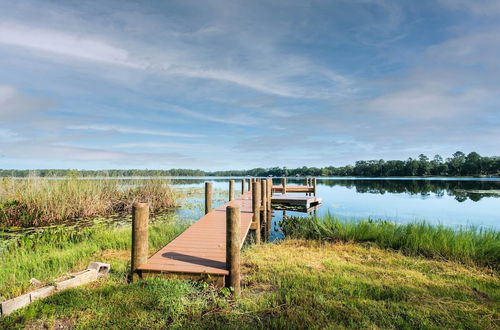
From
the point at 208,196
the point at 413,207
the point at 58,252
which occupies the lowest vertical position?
the point at 413,207

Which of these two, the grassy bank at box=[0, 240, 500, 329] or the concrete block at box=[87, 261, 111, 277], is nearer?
the grassy bank at box=[0, 240, 500, 329]

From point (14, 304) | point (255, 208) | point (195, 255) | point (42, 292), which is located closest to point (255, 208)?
point (255, 208)

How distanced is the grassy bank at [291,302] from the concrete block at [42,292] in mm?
209

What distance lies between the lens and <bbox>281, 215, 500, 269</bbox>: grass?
675 centimetres

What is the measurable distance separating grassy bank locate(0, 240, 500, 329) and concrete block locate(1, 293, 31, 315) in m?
0.14

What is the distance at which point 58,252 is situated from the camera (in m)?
7.18

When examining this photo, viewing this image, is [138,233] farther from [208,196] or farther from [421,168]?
[421,168]

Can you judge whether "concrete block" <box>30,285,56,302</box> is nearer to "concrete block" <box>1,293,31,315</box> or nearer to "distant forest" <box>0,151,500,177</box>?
"concrete block" <box>1,293,31,315</box>

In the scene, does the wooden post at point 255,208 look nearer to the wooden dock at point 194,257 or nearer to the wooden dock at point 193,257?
the wooden dock at point 194,257

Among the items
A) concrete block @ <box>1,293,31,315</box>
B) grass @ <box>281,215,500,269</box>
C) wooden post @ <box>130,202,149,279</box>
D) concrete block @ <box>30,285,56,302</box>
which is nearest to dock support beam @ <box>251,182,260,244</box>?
grass @ <box>281,215,500,269</box>

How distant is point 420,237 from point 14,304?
9547 mm

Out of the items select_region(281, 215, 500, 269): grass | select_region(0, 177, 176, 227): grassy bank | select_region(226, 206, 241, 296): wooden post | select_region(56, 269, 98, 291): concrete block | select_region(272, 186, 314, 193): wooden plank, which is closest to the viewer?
select_region(56, 269, 98, 291): concrete block

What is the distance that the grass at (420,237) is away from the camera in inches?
266

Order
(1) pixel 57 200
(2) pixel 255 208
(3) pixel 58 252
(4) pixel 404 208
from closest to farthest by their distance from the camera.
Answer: (3) pixel 58 252, (2) pixel 255 208, (1) pixel 57 200, (4) pixel 404 208
